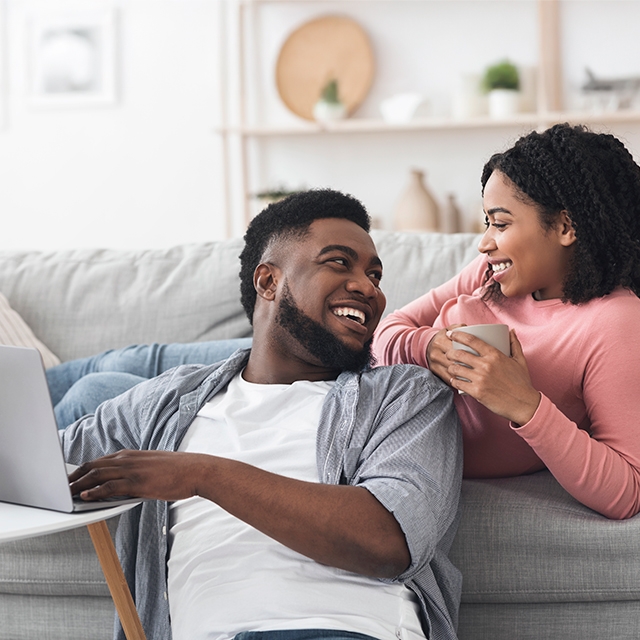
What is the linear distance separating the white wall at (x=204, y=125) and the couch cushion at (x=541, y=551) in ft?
8.71

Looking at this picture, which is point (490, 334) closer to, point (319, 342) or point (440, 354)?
point (440, 354)

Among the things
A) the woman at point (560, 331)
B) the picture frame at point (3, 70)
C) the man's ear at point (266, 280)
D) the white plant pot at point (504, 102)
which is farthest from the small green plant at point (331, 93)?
the man's ear at point (266, 280)

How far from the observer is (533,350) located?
138cm

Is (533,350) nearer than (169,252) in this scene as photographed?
Yes

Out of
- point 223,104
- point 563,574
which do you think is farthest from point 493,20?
point 563,574

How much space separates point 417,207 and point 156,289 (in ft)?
6.00

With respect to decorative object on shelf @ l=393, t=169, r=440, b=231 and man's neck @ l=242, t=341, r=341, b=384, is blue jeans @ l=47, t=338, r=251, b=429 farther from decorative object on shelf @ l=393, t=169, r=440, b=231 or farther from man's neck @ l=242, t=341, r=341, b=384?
decorative object on shelf @ l=393, t=169, r=440, b=231

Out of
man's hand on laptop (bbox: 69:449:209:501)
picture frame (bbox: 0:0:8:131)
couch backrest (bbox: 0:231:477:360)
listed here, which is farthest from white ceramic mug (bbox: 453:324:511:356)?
picture frame (bbox: 0:0:8:131)

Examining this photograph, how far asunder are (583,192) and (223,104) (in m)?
3.03

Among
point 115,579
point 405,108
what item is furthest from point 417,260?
point 405,108

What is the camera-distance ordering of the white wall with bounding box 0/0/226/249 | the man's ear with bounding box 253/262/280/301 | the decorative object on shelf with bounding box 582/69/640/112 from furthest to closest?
1. the white wall with bounding box 0/0/226/249
2. the decorative object on shelf with bounding box 582/69/640/112
3. the man's ear with bounding box 253/262/280/301

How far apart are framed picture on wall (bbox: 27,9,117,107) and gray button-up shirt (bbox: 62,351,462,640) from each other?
3.16m

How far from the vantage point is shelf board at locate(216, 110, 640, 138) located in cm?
371

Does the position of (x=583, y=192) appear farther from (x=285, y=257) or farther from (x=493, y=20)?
(x=493, y=20)
